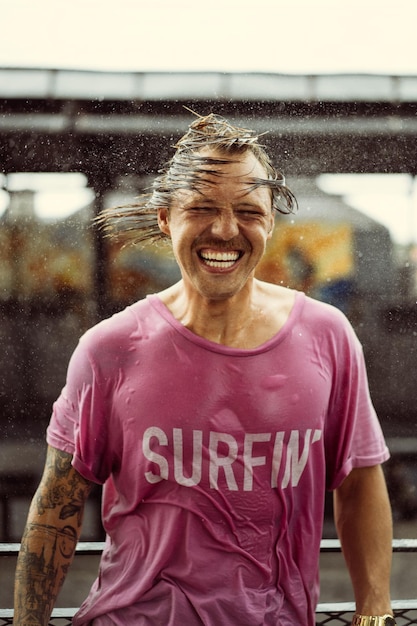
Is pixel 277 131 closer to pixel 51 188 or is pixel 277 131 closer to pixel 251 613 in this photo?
pixel 51 188

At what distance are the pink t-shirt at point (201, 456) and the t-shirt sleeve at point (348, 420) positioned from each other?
0.02m

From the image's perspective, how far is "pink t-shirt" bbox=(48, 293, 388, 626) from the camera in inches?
54.9

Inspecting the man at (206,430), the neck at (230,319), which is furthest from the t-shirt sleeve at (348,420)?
the neck at (230,319)

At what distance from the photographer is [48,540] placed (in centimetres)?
145

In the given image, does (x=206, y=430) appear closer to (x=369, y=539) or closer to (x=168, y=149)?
(x=369, y=539)

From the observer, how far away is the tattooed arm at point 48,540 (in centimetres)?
144

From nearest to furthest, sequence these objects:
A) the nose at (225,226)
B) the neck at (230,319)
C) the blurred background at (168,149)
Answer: the nose at (225,226) < the neck at (230,319) < the blurred background at (168,149)

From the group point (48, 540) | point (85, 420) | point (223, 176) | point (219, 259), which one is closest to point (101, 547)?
point (48, 540)

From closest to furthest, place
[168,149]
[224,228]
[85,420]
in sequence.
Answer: [224,228], [85,420], [168,149]

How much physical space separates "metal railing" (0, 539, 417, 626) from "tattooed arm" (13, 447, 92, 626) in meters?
0.30

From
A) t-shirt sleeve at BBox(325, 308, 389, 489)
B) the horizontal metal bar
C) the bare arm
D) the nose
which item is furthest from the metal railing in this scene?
the nose

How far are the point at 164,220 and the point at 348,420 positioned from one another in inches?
23.3

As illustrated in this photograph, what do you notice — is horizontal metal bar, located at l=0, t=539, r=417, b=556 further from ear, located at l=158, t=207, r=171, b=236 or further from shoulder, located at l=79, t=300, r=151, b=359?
ear, located at l=158, t=207, r=171, b=236

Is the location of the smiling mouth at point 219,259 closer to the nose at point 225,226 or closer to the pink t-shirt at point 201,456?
the nose at point 225,226
